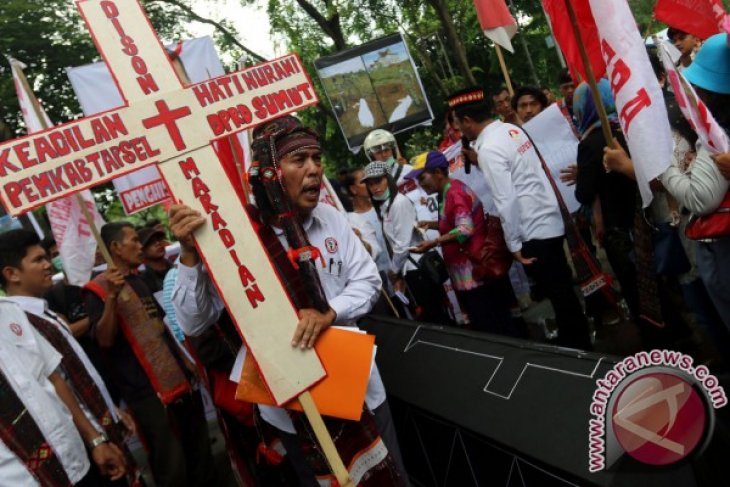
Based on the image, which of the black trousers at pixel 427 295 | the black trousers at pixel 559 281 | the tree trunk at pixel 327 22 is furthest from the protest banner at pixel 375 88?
the black trousers at pixel 559 281

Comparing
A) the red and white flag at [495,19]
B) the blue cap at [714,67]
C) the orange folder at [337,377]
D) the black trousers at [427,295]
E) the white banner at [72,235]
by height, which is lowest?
the black trousers at [427,295]

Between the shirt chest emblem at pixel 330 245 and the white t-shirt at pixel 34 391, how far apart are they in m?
1.28

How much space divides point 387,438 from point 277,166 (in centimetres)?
113

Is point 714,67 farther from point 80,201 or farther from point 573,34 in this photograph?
point 80,201

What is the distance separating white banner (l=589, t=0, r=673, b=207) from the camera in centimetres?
Answer: 207

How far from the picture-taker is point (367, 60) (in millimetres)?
8109

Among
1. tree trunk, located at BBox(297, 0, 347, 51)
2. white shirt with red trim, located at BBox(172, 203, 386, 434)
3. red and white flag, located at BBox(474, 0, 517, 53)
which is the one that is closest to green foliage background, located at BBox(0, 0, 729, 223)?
tree trunk, located at BBox(297, 0, 347, 51)

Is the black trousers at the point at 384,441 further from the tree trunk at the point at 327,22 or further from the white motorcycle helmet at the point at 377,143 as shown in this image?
the tree trunk at the point at 327,22

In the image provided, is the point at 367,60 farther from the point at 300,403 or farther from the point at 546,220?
the point at 300,403

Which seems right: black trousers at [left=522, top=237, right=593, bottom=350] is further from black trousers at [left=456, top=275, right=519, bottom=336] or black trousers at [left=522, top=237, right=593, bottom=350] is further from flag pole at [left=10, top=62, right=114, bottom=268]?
flag pole at [left=10, top=62, right=114, bottom=268]

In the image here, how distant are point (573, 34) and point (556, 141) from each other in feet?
5.47

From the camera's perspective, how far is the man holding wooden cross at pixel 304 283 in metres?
1.87

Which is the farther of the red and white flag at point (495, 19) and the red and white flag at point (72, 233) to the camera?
the red and white flag at point (495, 19)

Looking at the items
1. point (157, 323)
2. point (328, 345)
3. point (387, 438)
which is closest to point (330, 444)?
point (328, 345)
